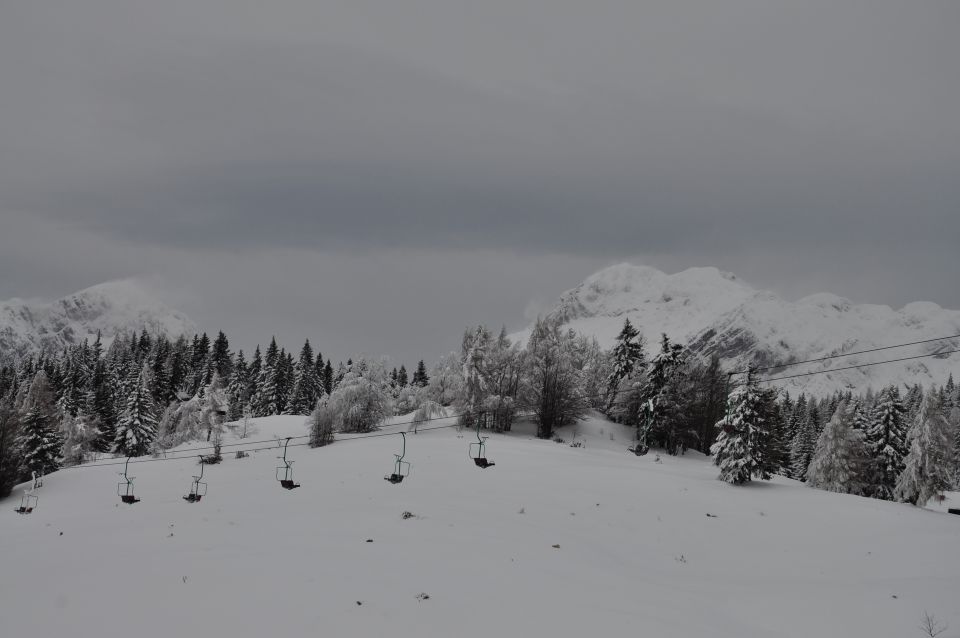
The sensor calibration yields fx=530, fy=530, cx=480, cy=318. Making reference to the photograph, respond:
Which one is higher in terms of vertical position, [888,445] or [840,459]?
[888,445]

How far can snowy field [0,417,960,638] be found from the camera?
12844 millimetres

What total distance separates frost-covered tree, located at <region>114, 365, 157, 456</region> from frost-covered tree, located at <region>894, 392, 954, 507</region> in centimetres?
8412

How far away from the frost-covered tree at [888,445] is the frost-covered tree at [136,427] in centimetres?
8409

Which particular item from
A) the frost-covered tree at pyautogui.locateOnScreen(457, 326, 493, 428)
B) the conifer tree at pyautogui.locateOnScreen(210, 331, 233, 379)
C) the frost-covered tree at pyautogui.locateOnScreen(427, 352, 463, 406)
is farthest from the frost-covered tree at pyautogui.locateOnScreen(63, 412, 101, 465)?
the conifer tree at pyautogui.locateOnScreen(210, 331, 233, 379)

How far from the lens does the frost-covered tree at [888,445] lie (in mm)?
54688

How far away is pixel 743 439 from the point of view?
119 feet

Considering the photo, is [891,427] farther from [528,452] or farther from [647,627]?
[647,627]

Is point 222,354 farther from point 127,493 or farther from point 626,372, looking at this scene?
point 127,493

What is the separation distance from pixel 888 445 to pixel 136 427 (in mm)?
86662

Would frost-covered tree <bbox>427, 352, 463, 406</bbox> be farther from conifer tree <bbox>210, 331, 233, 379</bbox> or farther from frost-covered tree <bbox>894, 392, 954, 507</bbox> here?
conifer tree <bbox>210, 331, 233, 379</bbox>

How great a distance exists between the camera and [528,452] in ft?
144

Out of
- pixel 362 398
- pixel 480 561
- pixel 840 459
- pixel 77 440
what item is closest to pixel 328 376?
pixel 77 440

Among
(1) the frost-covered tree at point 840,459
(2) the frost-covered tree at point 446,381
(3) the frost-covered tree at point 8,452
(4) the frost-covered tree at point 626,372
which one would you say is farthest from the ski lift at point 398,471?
(4) the frost-covered tree at point 626,372

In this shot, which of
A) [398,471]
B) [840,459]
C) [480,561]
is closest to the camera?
[480,561]
